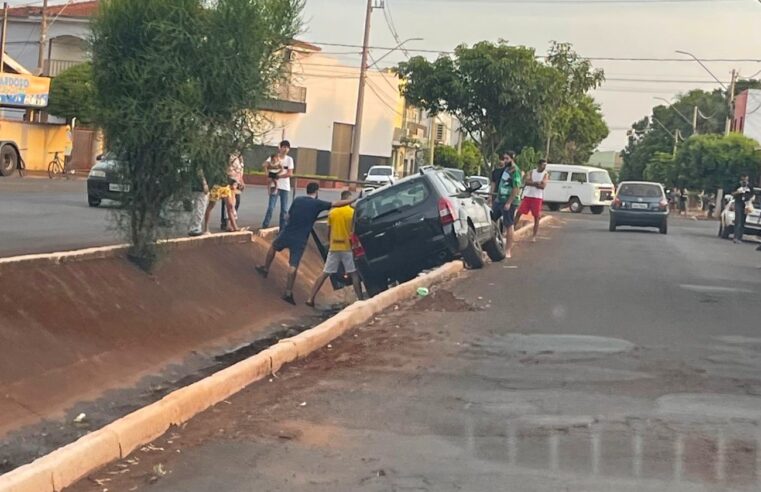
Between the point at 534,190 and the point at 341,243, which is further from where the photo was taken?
the point at 534,190

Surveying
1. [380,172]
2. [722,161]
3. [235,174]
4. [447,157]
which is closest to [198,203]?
[235,174]

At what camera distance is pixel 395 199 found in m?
16.2

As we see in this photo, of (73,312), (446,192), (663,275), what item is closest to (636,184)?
(663,275)

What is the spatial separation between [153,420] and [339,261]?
877 centimetres

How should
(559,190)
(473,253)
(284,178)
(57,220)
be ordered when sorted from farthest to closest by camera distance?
(559,190), (57,220), (284,178), (473,253)

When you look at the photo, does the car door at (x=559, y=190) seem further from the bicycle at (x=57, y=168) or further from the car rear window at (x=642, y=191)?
the bicycle at (x=57, y=168)

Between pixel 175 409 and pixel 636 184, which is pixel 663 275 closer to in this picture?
pixel 175 409

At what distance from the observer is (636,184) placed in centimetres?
3175

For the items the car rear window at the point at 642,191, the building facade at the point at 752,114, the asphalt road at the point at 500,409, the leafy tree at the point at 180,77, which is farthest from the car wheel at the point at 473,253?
the building facade at the point at 752,114

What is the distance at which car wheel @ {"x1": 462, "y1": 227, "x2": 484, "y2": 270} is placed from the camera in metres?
16.8

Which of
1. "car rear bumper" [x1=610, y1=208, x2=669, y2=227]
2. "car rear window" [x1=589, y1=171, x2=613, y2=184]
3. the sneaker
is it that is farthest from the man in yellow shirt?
"car rear window" [x1=589, y1=171, x2=613, y2=184]

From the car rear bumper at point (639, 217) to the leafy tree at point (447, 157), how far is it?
56087 millimetres

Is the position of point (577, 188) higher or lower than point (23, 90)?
lower

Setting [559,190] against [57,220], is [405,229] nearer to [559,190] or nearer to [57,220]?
[57,220]
